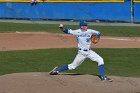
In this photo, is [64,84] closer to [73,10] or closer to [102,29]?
[102,29]

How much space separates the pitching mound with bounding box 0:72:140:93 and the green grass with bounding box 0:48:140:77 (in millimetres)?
2053

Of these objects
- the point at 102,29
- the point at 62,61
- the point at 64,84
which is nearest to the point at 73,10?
the point at 102,29

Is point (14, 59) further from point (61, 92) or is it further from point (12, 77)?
point (61, 92)

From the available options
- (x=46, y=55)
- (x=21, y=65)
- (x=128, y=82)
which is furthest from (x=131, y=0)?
(x=128, y=82)

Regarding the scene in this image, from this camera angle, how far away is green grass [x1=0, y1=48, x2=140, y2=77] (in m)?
17.2

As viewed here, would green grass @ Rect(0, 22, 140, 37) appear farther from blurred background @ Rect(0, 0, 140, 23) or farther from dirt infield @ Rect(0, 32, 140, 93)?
dirt infield @ Rect(0, 32, 140, 93)

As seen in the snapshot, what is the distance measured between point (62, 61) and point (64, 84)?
570 cm

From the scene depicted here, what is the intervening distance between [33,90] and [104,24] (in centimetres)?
2307

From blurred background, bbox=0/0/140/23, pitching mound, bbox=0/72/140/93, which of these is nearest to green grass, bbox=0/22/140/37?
blurred background, bbox=0/0/140/23

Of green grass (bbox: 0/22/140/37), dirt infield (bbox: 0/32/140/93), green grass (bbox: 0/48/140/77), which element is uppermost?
dirt infield (bbox: 0/32/140/93)

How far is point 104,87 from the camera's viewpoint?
13.3 meters

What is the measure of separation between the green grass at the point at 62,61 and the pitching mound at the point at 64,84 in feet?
6.74

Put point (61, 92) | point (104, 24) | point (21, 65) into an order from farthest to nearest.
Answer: point (104, 24), point (21, 65), point (61, 92)

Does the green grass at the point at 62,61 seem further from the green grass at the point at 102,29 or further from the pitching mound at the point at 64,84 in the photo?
the green grass at the point at 102,29
